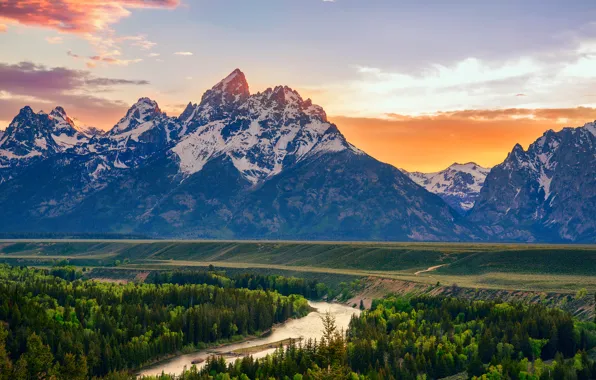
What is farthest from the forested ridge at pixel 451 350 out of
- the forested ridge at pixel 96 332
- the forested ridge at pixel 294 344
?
the forested ridge at pixel 96 332

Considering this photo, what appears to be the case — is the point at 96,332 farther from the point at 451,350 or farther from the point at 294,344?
the point at 451,350

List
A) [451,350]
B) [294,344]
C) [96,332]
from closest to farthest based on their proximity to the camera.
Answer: [451,350], [294,344], [96,332]

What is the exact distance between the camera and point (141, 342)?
535 ft

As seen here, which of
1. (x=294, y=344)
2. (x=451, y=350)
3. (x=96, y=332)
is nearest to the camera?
(x=451, y=350)

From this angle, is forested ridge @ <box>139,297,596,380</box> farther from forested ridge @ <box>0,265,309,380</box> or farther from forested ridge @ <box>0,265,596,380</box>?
forested ridge @ <box>0,265,309,380</box>

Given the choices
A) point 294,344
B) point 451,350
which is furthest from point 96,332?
point 451,350

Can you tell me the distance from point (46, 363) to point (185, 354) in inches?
1525

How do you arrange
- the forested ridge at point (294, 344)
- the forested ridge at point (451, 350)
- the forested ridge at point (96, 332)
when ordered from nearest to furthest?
the forested ridge at point (451, 350) < the forested ridge at point (294, 344) < the forested ridge at point (96, 332)

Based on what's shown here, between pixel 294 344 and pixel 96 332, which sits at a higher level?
pixel 96 332

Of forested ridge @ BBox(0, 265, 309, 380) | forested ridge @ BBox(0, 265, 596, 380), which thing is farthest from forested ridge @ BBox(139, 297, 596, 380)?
forested ridge @ BBox(0, 265, 309, 380)

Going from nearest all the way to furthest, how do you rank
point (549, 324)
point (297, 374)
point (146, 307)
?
point (297, 374)
point (549, 324)
point (146, 307)

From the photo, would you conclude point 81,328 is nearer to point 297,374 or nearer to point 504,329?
point 297,374

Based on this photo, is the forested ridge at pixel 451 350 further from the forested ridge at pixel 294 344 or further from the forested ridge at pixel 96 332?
the forested ridge at pixel 96 332

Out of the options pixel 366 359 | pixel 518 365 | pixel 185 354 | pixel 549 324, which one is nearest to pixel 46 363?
pixel 185 354
